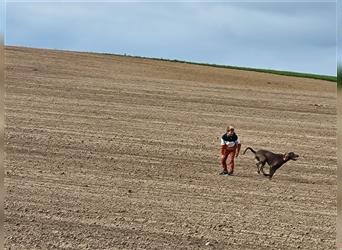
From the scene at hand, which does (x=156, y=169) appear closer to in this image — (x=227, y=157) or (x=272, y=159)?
(x=227, y=157)

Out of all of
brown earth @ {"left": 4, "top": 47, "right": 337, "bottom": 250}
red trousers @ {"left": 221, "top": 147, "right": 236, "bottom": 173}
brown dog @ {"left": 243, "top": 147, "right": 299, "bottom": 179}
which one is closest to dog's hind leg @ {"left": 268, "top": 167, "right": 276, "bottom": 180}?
brown dog @ {"left": 243, "top": 147, "right": 299, "bottom": 179}

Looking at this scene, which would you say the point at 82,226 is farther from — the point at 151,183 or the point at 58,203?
the point at 151,183

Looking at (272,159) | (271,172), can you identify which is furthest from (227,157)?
(272,159)

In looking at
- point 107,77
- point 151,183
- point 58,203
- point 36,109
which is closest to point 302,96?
point 107,77

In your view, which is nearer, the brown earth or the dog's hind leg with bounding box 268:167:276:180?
the brown earth

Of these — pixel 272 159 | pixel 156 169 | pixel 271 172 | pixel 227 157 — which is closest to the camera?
pixel 272 159

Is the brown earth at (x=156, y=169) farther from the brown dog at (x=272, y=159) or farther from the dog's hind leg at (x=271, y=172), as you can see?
the brown dog at (x=272, y=159)

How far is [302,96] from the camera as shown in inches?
867

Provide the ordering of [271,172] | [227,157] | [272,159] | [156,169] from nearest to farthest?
1. [272,159]
2. [271,172]
3. [156,169]
4. [227,157]

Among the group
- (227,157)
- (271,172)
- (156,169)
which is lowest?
(156,169)

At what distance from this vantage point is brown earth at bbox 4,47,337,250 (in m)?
6.04

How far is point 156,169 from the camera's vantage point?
31.1 feet

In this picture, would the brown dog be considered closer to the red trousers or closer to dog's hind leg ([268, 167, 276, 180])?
dog's hind leg ([268, 167, 276, 180])

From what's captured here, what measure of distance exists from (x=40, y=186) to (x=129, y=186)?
119 cm
